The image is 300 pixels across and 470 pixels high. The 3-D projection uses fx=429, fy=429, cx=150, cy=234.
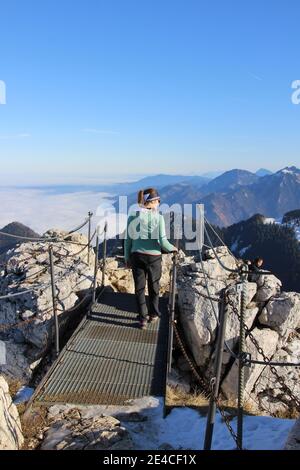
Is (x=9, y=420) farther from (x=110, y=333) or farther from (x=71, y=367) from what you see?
(x=110, y=333)

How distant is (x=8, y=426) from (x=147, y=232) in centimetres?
482

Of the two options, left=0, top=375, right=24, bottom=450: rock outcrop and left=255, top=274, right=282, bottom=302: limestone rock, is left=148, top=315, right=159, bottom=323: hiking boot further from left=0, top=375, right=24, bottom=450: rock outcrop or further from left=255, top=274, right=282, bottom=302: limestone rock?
left=0, top=375, right=24, bottom=450: rock outcrop

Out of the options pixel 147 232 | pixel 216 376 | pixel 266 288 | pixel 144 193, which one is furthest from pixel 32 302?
pixel 216 376

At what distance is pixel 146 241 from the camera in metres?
9.29

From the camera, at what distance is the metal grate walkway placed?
750 cm

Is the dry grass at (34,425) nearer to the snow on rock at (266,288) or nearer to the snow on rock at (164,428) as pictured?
the snow on rock at (164,428)

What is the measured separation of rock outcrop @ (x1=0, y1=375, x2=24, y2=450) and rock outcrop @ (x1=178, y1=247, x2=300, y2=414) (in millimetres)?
5278

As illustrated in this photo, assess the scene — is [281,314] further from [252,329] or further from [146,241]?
[146,241]

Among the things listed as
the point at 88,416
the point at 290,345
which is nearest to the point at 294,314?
the point at 290,345

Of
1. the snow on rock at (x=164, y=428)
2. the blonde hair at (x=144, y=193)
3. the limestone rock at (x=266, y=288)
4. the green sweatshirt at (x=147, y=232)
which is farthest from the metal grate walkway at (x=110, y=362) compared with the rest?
the blonde hair at (x=144, y=193)

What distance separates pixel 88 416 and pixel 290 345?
23.2 ft

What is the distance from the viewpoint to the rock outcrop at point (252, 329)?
10.5 metres

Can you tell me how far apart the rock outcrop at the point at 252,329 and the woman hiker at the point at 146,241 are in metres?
1.48
